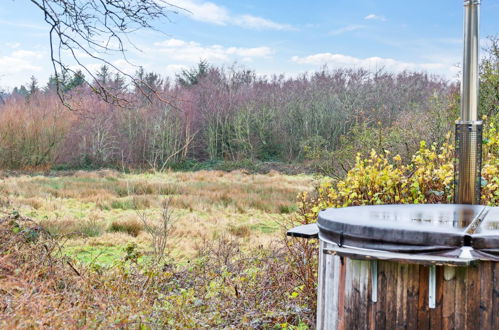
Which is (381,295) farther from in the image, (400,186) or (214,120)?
(214,120)

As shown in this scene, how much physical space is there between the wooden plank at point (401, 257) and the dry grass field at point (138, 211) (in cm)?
388

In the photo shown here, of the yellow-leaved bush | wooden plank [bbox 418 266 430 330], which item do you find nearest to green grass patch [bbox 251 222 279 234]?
the yellow-leaved bush

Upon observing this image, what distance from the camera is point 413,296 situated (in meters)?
2.71

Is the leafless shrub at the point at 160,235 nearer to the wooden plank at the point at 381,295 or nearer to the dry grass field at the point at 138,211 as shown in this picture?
the dry grass field at the point at 138,211

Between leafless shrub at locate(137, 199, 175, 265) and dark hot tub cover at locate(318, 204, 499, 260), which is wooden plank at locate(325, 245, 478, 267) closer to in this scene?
dark hot tub cover at locate(318, 204, 499, 260)

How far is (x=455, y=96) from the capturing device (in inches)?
444

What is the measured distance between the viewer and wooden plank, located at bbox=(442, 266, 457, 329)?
8.69 feet

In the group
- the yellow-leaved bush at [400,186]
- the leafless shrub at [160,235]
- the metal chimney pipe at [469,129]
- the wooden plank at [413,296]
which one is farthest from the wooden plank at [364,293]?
the leafless shrub at [160,235]

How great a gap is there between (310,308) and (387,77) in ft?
80.1

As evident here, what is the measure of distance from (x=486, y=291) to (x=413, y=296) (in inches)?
13.4

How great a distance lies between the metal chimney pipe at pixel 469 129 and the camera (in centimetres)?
429

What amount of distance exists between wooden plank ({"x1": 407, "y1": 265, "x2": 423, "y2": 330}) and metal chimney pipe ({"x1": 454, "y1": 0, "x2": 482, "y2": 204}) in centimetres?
186

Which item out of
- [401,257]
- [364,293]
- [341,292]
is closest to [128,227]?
[341,292]

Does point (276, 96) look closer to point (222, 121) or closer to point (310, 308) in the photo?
point (222, 121)
